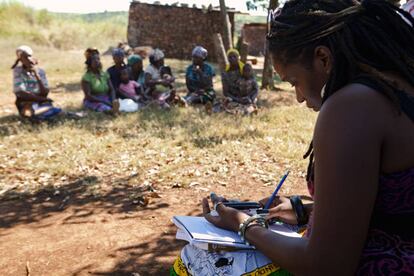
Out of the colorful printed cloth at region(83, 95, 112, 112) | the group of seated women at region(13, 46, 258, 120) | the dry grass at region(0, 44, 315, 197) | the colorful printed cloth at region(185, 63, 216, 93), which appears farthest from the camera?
the colorful printed cloth at region(185, 63, 216, 93)

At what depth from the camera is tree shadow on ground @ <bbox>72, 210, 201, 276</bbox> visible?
3.02 m

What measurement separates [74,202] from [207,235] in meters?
2.89

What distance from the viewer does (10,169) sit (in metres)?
5.15

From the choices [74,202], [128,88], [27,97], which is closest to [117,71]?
[128,88]

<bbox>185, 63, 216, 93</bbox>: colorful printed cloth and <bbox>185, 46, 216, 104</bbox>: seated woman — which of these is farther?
<bbox>185, 63, 216, 93</bbox>: colorful printed cloth

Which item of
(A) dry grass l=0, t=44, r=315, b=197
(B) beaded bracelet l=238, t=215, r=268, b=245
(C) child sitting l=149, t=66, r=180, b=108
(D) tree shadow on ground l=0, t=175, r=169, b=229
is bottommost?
(D) tree shadow on ground l=0, t=175, r=169, b=229

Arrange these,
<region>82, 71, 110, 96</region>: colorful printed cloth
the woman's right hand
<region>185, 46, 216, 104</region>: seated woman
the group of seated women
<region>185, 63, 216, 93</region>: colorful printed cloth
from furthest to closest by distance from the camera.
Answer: <region>185, 63, 216, 93</region>: colorful printed cloth < <region>185, 46, 216, 104</region>: seated woman < <region>82, 71, 110, 96</region>: colorful printed cloth < the group of seated women < the woman's right hand

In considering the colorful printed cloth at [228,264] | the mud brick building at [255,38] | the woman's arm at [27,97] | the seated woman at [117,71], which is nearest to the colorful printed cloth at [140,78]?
the seated woman at [117,71]

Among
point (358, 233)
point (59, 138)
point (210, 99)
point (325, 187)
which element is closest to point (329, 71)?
point (325, 187)

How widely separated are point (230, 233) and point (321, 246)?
1.82 ft

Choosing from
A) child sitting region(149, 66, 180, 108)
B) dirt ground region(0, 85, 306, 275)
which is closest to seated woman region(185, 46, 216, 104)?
child sitting region(149, 66, 180, 108)

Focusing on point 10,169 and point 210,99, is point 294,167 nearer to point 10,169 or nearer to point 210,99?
point 10,169

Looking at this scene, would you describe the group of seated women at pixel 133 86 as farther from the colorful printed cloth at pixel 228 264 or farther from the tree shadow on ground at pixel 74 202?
the colorful printed cloth at pixel 228 264

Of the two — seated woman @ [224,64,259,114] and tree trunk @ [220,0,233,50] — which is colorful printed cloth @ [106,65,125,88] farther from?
tree trunk @ [220,0,233,50]
